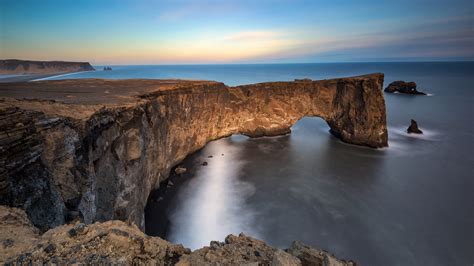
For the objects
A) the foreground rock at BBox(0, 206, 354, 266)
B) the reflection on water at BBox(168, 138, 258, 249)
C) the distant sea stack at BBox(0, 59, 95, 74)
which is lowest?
the reflection on water at BBox(168, 138, 258, 249)

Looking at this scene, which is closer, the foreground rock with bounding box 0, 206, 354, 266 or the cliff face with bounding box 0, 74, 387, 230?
the foreground rock with bounding box 0, 206, 354, 266

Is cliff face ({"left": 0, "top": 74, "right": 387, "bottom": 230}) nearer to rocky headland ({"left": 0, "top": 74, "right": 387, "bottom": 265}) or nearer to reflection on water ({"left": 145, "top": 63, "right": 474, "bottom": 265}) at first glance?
rocky headland ({"left": 0, "top": 74, "right": 387, "bottom": 265})

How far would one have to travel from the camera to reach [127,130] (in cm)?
1195

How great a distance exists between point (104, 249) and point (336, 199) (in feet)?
48.9

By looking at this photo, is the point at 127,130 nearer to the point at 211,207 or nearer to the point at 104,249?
the point at 211,207

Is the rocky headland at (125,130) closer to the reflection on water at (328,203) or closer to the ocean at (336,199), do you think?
the ocean at (336,199)

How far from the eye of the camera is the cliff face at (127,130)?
549cm

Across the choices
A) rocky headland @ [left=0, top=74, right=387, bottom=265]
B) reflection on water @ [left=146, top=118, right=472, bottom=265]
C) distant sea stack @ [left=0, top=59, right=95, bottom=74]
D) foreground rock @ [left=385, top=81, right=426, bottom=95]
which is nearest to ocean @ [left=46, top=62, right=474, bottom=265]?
reflection on water @ [left=146, top=118, right=472, bottom=265]

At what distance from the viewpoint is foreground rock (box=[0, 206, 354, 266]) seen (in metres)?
3.63

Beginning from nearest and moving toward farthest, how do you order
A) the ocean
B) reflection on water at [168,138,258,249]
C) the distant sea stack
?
1. the ocean
2. reflection on water at [168,138,258,249]
3. the distant sea stack

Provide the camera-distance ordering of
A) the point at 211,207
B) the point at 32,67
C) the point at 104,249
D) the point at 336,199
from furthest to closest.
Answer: the point at 32,67, the point at 336,199, the point at 211,207, the point at 104,249

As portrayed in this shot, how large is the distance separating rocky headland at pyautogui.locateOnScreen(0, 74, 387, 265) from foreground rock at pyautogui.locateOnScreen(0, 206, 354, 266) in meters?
0.29

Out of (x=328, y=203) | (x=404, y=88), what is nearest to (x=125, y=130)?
(x=328, y=203)

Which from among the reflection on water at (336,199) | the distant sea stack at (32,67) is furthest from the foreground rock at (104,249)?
the distant sea stack at (32,67)
